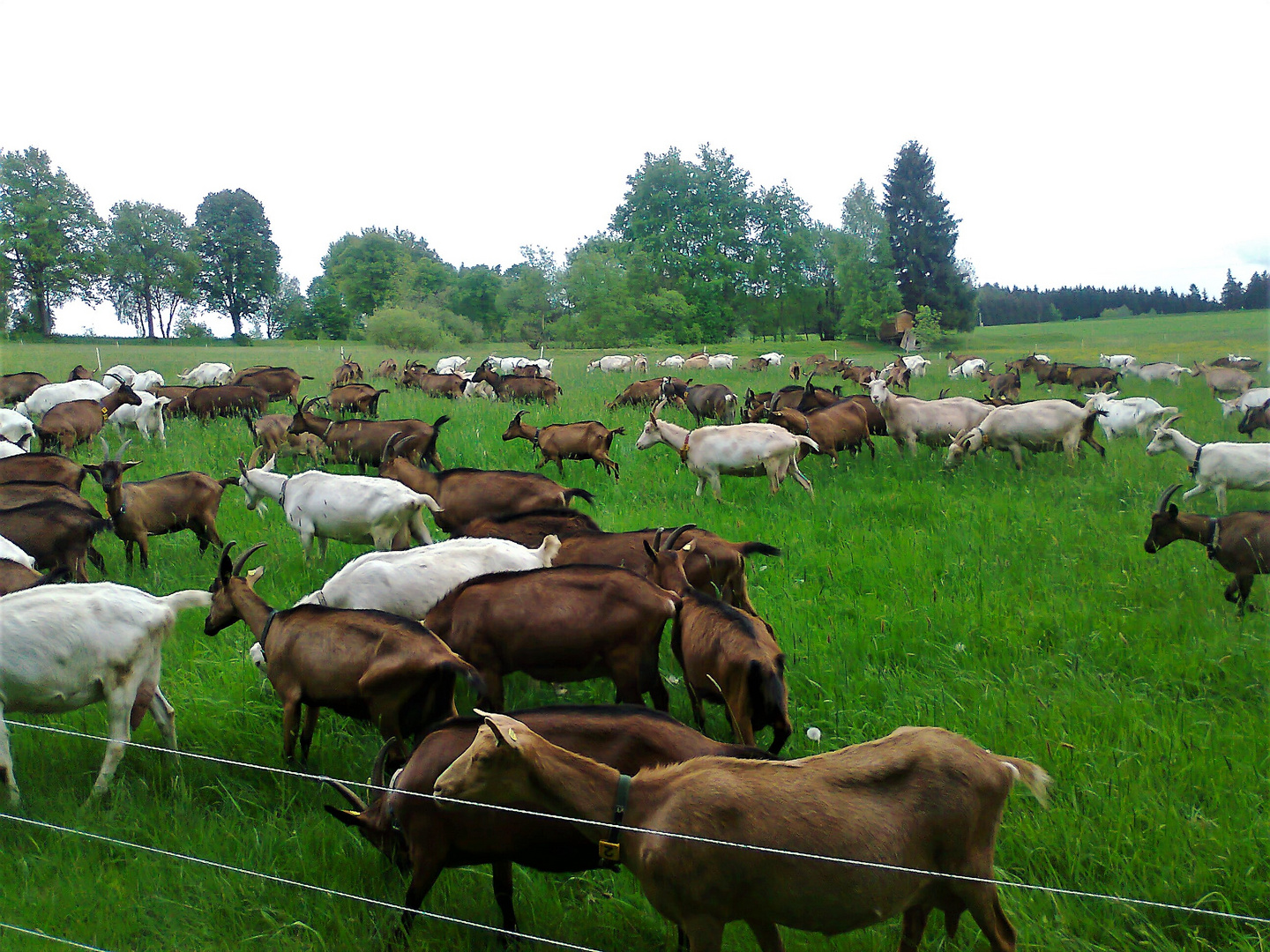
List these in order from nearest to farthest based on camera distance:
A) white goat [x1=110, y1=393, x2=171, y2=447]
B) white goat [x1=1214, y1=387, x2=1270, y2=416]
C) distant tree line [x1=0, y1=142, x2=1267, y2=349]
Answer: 1. white goat [x1=1214, y1=387, x2=1270, y2=416]
2. white goat [x1=110, y1=393, x2=171, y2=447]
3. distant tree line [x1=0, y1=142, x2=1267, y2=349]

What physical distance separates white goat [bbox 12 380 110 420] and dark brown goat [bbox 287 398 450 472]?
764 centimetres

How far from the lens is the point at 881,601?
6406 mm

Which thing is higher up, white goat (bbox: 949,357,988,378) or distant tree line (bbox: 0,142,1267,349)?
distant tree line (bbox: 0,142,1267,349)

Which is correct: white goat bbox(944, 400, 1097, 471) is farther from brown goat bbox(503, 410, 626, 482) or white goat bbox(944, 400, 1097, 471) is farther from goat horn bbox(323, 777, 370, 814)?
goat horn bbox(323, 777, 370, 814)

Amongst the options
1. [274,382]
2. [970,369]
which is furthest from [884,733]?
[970,369]

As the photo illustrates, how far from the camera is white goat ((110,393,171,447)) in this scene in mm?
15133

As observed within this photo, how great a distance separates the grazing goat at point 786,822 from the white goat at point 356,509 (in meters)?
5.59

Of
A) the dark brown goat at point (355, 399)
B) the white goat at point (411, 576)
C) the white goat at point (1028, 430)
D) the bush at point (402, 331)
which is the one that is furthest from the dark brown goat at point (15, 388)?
the bush at point (402, 331)

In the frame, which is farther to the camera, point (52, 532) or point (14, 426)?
point (14, 426)

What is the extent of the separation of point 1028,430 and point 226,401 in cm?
1718

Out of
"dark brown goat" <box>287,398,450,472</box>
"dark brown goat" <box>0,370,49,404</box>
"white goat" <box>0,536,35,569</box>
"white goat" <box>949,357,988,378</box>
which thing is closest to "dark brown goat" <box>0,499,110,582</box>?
"white goat" <box>0,536,35,569</box>

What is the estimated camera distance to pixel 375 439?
1188cm

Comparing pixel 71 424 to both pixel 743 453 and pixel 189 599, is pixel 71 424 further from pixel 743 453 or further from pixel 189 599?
pixel 743 453

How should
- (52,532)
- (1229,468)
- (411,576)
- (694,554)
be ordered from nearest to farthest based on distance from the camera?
(411,576), (694,554), (52,532), (1229,468)
